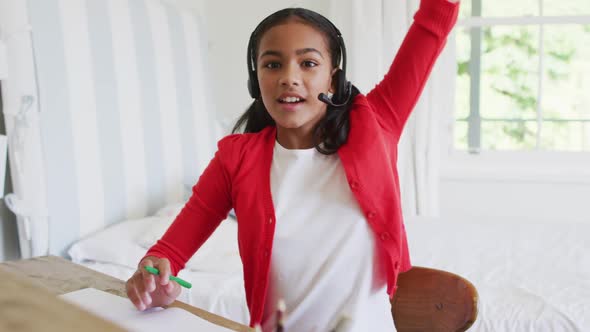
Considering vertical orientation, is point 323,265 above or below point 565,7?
below

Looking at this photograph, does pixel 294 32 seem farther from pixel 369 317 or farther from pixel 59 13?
pixel 59 13

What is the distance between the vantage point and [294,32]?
94 cm

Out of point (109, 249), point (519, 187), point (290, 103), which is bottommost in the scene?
point (519, 187)

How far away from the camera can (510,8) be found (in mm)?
2887

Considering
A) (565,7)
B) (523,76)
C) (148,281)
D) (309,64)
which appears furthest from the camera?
(523,76)

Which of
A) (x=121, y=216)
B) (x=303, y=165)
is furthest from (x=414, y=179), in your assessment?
(x=303, y=165)

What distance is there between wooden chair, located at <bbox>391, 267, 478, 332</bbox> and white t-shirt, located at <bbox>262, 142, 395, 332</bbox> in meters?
0.14

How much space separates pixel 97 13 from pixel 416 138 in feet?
5.23

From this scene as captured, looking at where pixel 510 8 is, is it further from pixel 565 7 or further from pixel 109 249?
pixel 109 249

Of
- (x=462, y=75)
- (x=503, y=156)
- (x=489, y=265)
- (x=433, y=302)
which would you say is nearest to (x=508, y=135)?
(x=503, y=156)

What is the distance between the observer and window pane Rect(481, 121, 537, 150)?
3010 millimetres

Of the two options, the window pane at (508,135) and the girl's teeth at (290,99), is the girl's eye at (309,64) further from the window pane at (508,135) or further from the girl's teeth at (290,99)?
the window pane at (508,135)

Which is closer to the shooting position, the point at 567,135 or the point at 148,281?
the point at 148,281

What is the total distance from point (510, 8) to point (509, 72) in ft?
1.06
